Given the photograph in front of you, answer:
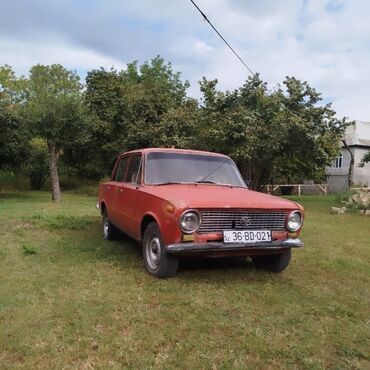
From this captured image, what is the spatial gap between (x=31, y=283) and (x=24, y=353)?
5.98 feet

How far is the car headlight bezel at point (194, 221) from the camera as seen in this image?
477 centimetres

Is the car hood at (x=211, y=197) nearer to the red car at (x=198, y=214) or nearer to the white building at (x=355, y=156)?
the red car at (x=198, y=214)

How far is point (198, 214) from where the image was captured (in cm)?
483

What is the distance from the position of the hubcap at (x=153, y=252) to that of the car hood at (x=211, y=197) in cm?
60

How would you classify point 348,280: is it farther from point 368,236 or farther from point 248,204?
point 368,236

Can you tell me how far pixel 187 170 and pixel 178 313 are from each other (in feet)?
8.37

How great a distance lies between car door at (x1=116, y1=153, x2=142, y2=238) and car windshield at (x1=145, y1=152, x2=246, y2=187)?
0.88ft

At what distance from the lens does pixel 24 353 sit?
10.6 ft

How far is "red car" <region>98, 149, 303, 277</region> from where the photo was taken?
4.84 m

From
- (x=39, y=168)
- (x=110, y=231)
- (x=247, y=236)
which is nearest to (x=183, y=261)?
(x=247, y=236)

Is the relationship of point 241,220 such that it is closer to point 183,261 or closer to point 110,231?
point 183,261

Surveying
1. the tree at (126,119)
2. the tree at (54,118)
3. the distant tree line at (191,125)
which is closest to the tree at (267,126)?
the distant tree line at (191,125)

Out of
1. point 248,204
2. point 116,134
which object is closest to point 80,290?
point 248,204

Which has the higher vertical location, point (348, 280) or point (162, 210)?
point (162, 210)
